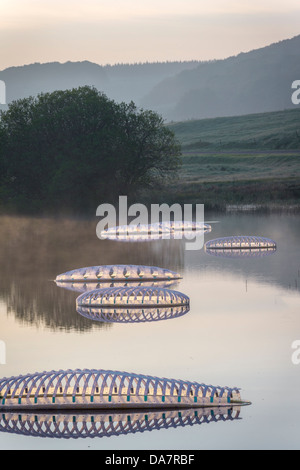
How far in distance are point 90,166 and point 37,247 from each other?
27.3 m

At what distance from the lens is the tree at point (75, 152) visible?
77562 mm

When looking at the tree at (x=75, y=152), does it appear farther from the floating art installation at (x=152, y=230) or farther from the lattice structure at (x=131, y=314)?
the lattice structure at (x=131, y=314)

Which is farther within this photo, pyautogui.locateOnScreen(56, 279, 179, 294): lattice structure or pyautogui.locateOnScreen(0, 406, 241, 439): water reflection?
pyautogui.locateOnScreen(56, 279, 179, 294): lattice structure

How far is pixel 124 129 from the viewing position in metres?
83.6

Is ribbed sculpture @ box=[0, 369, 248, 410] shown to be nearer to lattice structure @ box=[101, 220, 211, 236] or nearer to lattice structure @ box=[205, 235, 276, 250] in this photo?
lattice structure @ box=[205, 235, 276, 250]

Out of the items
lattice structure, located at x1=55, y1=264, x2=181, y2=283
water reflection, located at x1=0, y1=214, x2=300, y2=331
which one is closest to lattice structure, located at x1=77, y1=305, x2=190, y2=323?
water reflection, located at x1=0, y1=214, x2=300, y2=331

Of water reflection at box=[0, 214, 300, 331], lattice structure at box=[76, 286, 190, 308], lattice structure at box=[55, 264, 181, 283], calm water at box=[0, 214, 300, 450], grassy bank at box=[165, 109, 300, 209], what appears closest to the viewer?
calm water at box=[0, 214, 300, 450]

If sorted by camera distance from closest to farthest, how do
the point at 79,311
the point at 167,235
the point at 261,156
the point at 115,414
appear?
the point at 115,414 → the point at 79,311 → the point at 167,235 → the point at 261,156

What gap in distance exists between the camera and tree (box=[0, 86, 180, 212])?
77.6 meters

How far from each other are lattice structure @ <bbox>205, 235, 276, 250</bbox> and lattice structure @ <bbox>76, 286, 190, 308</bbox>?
1740cm

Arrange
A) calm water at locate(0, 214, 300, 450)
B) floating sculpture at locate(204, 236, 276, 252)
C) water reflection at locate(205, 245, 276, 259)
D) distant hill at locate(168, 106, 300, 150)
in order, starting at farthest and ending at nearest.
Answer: distant hill at locate(168, 106, 300, 150) < floating sculpture at locate(204, 236, 276, 252) < water reflection at locate(205, 245, 276, 259) < calm water at locate(0, 214, 300, 450)

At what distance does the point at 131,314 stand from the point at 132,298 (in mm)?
2075
